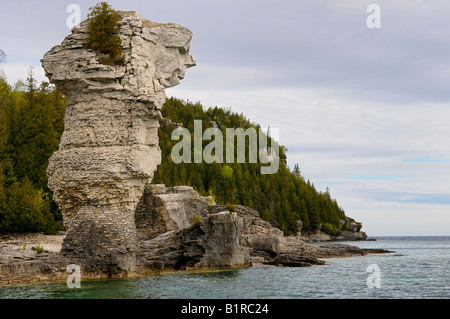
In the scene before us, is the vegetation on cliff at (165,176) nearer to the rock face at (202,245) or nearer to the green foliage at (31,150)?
the green foliage at (31,150)

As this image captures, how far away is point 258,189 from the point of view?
115m

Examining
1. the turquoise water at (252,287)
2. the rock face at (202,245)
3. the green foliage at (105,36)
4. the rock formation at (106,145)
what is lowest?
the turquoise water at (252,287)

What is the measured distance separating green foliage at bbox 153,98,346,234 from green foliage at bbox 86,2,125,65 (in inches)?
2549

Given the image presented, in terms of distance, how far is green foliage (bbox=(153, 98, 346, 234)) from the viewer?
107 metres

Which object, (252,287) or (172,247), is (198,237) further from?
(252,287)

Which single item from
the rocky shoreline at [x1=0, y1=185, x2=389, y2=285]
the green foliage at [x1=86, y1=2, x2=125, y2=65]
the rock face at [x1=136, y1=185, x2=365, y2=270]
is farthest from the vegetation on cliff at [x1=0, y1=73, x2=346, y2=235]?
the green foliage at [x1=86, y1=2, x2=125, y2=65]

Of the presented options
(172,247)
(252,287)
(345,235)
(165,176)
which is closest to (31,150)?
(172,247)

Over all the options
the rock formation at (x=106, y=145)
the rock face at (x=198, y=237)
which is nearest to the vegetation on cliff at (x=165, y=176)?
the rock face at (x=198, y=237)

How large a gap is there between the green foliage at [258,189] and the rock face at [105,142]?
210ft

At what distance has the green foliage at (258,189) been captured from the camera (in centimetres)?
10719

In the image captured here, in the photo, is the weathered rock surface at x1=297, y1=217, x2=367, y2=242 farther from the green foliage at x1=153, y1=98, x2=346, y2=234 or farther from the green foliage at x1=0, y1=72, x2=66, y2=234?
the green foliage at x1=0, y1=72, x2=66, y2=234

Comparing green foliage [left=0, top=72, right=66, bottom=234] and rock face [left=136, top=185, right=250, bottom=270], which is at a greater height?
green foliage [left=0, top=72, right=66, bottom=234]

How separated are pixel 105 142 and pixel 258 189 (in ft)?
284
